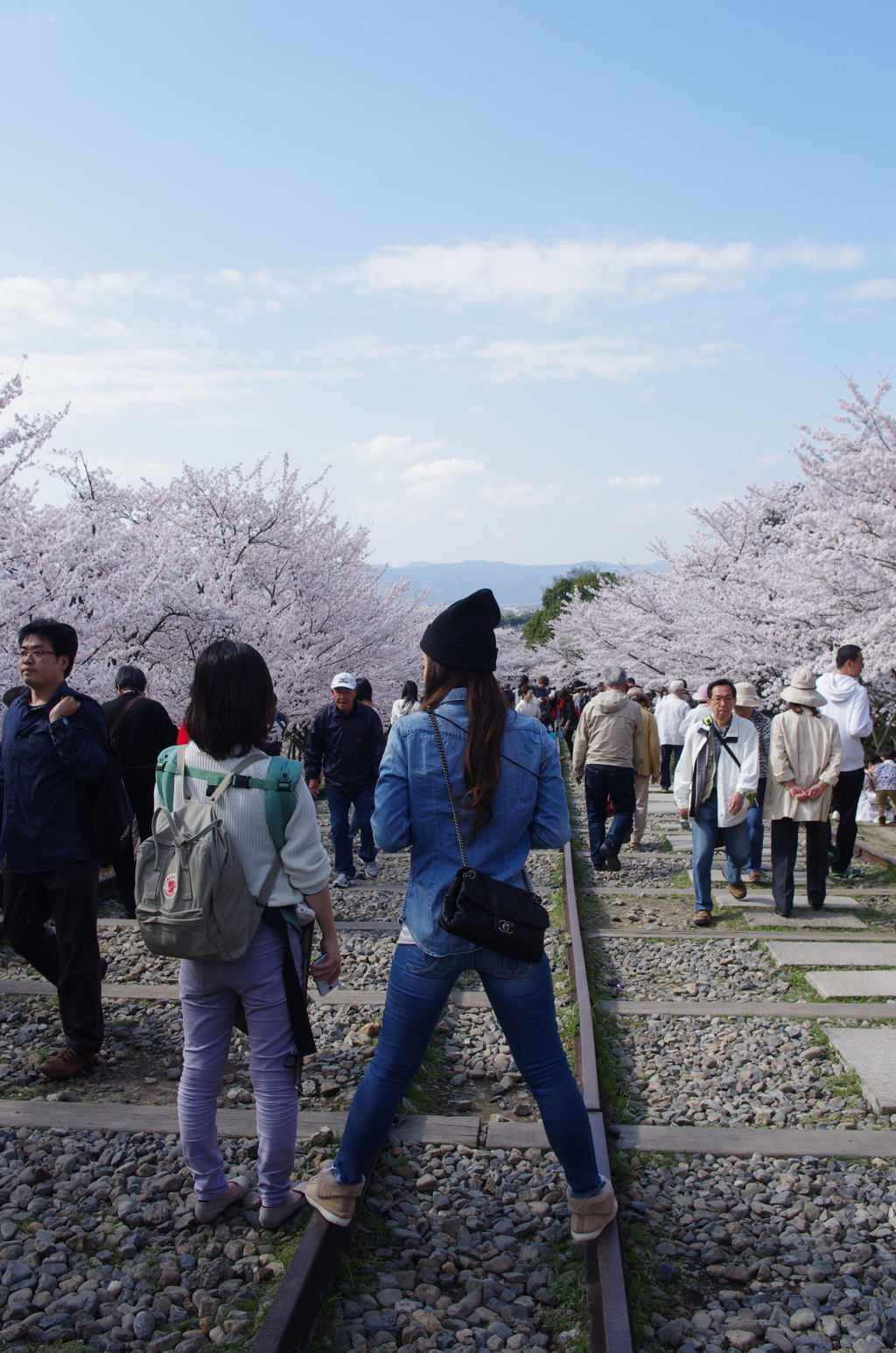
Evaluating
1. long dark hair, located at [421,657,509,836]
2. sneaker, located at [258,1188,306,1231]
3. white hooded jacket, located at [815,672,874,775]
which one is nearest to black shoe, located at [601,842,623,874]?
white hooded jacket, located at [815,672,874,775]

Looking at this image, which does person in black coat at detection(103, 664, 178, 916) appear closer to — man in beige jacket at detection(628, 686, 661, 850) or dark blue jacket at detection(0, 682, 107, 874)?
dark blue jacket at detection(0, 682, 107, 874)

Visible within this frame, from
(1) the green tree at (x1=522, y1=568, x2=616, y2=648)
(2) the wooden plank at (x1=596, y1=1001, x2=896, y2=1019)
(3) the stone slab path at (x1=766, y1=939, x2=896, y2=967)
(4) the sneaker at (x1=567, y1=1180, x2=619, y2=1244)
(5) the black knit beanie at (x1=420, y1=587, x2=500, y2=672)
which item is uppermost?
(1) the green tree at (x1=522, y1=568, x2=616, y2=648)

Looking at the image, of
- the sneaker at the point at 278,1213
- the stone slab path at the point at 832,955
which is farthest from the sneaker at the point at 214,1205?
the stone slab path at the point at 832,955

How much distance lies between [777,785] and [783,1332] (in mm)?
4810

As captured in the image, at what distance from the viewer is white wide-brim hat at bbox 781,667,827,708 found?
6938mm

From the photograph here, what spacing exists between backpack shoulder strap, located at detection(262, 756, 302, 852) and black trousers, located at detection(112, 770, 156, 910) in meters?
3.94

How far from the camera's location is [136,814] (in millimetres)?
7145

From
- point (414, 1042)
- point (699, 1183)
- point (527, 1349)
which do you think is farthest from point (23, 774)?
point (699, 1183)

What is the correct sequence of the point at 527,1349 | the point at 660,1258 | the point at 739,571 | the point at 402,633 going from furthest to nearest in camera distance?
the point at 402,633 < the point at 739,571 < the point at 660,1258 < the point at 527,1349

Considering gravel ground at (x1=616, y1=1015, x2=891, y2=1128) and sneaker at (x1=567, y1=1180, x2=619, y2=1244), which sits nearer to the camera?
sneaker at (x1=567, y1=1180, x2=619, y2=1244)

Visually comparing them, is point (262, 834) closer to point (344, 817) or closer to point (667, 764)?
point (344, 817)

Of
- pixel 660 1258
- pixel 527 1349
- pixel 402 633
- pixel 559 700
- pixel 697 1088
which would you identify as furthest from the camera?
pixel 559 700

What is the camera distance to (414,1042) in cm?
273

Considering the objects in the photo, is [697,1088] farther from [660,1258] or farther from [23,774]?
[23,774]
